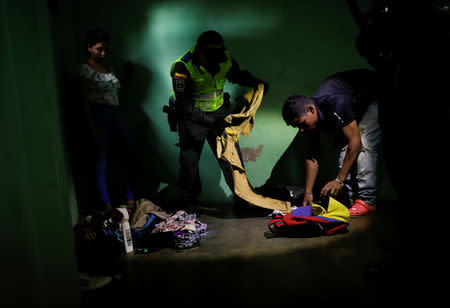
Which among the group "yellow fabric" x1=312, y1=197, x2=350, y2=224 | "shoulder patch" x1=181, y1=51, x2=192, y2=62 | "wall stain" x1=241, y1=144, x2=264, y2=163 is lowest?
"yellow fabric" x1=312, y1=197, x2=350, y2=224

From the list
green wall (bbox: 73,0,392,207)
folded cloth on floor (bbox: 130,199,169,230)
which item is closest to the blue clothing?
green wall (bbox: 73,0,392,207)

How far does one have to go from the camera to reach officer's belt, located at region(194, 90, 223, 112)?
280 cm

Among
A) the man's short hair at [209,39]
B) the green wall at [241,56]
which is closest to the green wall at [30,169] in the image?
the man's short hair at [209,39]

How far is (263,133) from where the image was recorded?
3.34 meters

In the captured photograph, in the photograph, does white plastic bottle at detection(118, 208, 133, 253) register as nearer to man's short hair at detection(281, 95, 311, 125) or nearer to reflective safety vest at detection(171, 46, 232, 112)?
reflective safety vest at detection(171, 46, 232, 112)

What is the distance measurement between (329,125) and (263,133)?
0.85 m

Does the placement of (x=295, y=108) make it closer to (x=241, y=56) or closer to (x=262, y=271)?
(x=241, y=56)

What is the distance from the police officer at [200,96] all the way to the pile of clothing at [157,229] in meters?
0.32

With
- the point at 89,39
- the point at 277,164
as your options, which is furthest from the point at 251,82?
the point at 89,39

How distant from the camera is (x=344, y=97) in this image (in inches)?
97.6

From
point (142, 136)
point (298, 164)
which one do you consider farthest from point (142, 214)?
point (298, 164)

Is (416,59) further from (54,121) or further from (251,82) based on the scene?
(251,82)

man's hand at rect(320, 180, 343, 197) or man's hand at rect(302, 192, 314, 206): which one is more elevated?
man's hand at rect(320, 180, 343, 197)

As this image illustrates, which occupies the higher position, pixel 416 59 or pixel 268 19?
pixel 268 19
